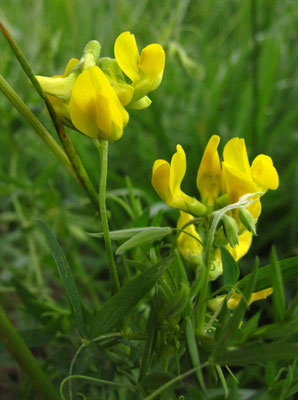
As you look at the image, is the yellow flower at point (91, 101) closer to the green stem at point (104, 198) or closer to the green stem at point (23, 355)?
the green stem at point (104, 198)

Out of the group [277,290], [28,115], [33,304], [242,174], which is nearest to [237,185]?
[242,174]

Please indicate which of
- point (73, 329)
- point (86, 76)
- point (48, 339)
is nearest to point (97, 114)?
point (86, 76)

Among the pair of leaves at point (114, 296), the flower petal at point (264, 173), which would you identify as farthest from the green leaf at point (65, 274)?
the flower petal at point (264, 173)

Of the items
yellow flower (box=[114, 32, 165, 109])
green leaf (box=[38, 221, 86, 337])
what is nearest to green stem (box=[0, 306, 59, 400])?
green leaf (box=[38, 221, 86, 337])

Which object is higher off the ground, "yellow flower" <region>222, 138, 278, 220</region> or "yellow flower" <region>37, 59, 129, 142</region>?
"yellow flower" <region>37, 59, 129, 142</region>

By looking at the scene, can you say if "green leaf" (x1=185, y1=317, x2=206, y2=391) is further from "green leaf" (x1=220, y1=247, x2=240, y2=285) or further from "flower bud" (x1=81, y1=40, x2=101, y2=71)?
"flower bud" (x1=81, y1=40, x2=101, y2=71)

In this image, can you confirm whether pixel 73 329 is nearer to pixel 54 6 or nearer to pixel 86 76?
pixel 86 76

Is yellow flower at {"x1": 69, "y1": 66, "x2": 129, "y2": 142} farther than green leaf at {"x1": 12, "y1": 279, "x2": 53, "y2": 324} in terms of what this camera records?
No
